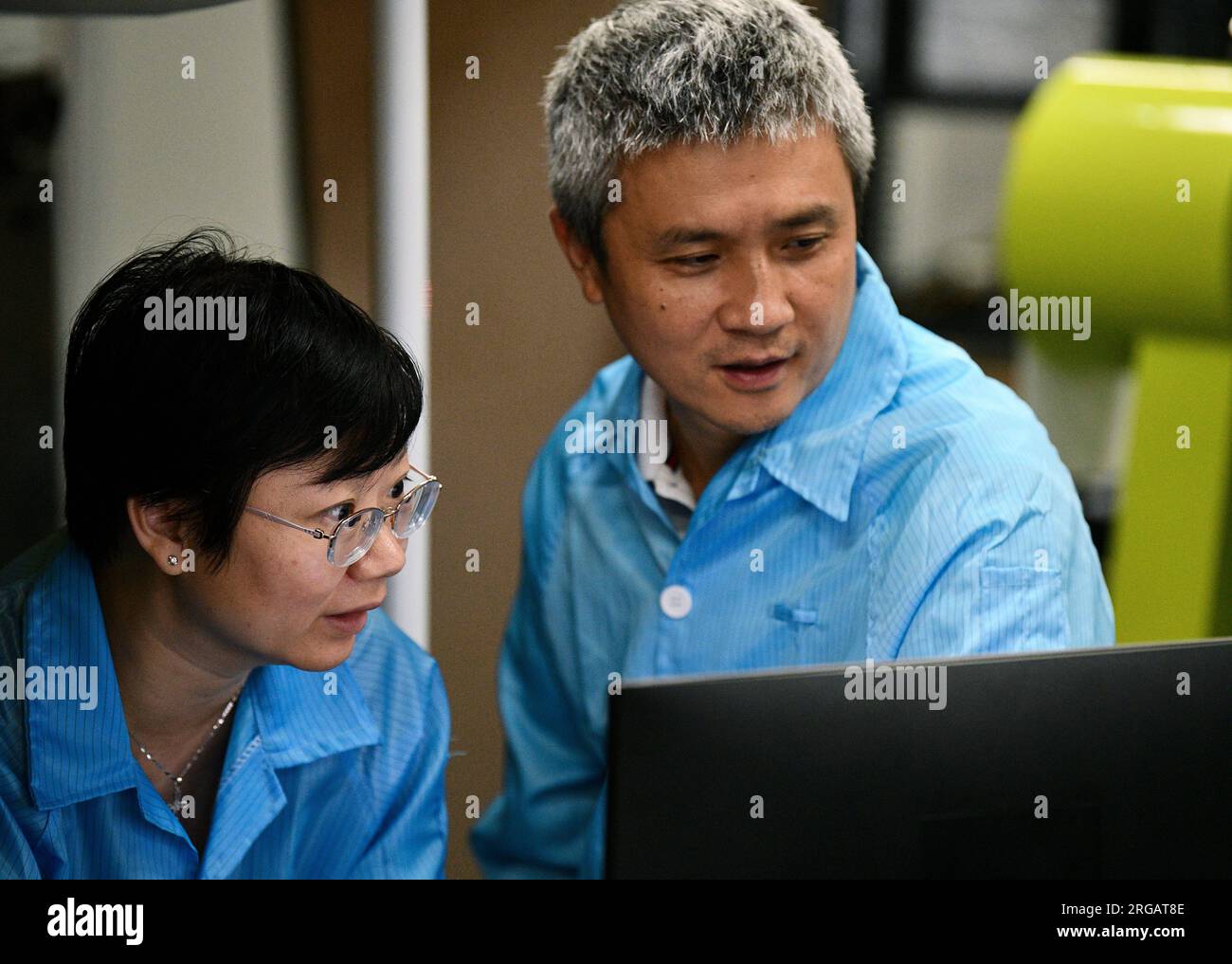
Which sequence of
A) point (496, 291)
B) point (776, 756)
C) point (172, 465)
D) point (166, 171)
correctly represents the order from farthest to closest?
point (496, 291) → point (166, 171) → point (172, 465) → point (776, 756)

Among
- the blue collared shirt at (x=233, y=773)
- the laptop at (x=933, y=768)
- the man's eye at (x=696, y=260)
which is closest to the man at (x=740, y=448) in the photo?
the man's eye at (x=696, y=260)

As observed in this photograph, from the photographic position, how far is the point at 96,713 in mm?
1414

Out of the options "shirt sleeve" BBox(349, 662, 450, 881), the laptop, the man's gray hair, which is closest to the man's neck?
the man's gray hair

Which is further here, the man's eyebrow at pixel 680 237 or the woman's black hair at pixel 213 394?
the man's eyebrow at pixel 680 237

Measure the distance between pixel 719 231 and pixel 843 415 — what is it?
0.75 ft

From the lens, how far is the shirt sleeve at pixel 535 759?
161 centimetres

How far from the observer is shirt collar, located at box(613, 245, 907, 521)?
59.3 inches

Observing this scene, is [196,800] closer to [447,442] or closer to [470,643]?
[470,643]

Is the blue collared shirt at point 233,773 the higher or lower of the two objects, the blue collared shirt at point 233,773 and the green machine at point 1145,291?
the lower

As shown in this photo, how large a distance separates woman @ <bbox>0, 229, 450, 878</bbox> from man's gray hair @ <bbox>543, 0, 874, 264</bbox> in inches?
11.3

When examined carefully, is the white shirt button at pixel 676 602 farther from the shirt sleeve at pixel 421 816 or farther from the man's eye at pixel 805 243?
the man's eye at pixel 805 243

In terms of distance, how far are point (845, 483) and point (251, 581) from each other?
0.59 m

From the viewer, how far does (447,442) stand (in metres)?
1.55
